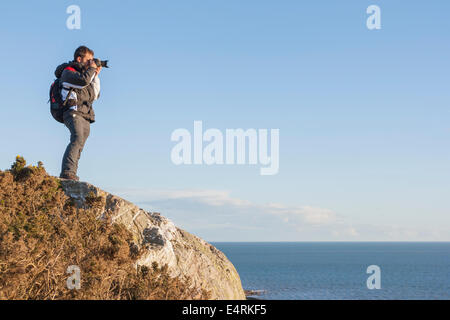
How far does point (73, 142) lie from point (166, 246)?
345 centimetres

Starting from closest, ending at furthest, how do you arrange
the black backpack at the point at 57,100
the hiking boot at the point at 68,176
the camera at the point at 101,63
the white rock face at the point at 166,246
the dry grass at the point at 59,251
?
the dry grass at the point at 59,251 → the white rock face at the point at 166,246 → the hiking boot at the point at 68,176 → the camera at the point at 101,63 → the black backpack at the point at 57,100

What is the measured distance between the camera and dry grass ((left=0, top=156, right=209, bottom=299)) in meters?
7.25

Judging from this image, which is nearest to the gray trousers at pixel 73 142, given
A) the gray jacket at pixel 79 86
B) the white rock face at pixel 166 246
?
the gray jacket at pixel 79 86

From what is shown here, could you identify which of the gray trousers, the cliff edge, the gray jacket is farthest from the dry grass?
the gray jacket

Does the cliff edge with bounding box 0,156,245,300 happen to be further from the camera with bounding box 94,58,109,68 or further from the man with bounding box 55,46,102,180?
the camera with bounding box 94,58,109,68

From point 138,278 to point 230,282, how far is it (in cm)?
293

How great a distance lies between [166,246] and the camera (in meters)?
9.30

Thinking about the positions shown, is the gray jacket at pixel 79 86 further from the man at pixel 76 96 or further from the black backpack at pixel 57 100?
the black backpack at pixel 57 100

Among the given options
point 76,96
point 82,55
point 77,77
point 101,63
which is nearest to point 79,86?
point 77,77

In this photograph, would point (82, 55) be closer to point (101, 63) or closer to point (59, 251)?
point (101, 63)

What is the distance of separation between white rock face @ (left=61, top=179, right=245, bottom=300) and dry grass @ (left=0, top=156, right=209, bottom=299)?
0.29 metres

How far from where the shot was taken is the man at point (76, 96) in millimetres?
10352

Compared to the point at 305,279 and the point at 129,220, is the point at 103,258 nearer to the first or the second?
the point at 129,220
